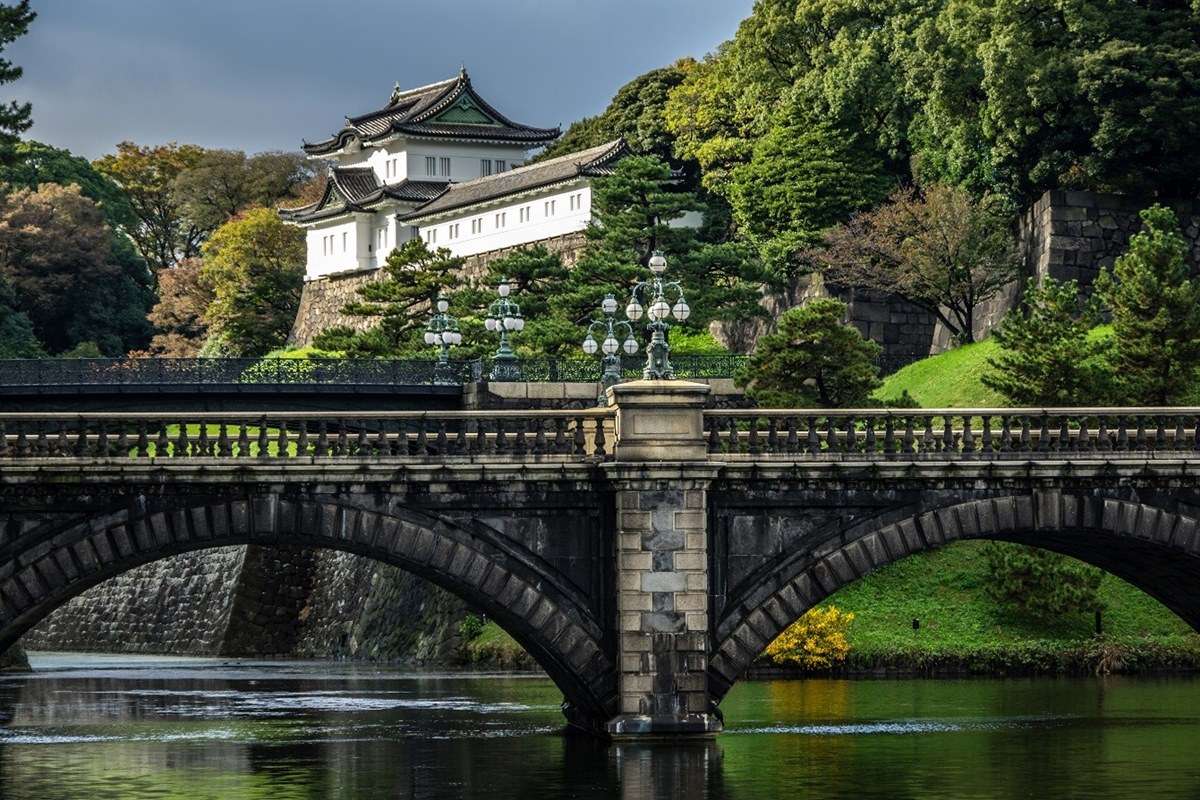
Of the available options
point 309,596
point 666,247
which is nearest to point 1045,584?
point 666,247

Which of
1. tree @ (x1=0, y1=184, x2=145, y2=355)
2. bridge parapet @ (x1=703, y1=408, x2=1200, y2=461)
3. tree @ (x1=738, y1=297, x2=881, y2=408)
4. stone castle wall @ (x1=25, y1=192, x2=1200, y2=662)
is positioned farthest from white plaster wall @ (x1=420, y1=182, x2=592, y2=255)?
bridge parapet @ (x1=703, y1=408, x2=1200, y2=461)

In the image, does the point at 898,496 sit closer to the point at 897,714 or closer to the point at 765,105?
the point at 897,714

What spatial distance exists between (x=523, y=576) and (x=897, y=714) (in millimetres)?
13084

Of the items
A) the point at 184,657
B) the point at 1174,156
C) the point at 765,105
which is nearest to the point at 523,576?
the point at 184,657

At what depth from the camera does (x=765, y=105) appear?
110 meters

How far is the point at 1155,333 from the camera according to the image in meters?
72.7

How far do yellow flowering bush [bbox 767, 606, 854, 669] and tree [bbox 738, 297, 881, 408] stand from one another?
1009 cm

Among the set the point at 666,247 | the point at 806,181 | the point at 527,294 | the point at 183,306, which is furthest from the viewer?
the point at 183,306

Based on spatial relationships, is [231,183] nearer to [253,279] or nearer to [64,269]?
[253,279]

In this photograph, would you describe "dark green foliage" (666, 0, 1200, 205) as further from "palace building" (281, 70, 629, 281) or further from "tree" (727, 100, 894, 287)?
"palace building" (281, 70, 629, 281)

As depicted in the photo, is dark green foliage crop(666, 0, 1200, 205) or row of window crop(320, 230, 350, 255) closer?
dark green foliage crop(666, 0, 1200, 205)

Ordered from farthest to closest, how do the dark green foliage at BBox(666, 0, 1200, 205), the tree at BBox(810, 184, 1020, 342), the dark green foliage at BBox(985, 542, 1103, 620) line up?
the tree at BBox(810, 184, 1020, 342) < the dark green foliage at BBox(666, 0, 1200, 205) < the dark green foliage at BBox(985, 542, 1103, 620)

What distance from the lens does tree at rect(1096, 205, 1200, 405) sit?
2837 inches

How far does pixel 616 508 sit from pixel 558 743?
5.76 metres
